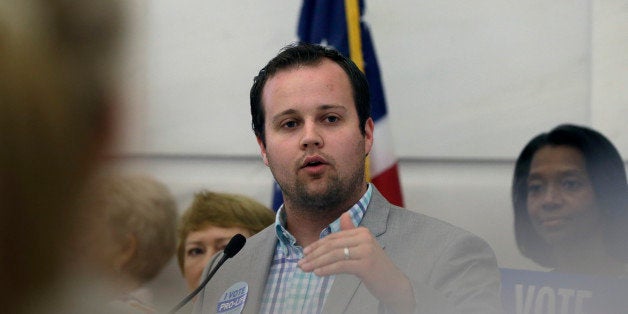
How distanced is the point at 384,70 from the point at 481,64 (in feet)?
1.36

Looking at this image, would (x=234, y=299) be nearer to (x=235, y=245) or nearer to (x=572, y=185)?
(x=235, y=245)

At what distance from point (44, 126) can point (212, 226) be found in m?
3.02

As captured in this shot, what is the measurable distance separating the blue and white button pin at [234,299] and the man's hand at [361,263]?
0.47 metres

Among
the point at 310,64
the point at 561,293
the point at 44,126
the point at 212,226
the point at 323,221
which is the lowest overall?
the point at 561,293

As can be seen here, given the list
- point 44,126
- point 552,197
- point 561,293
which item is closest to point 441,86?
point 552,197

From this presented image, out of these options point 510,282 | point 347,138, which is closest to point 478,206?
point 510,282

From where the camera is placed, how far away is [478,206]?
4.59 meters

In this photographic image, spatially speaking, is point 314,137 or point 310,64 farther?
point 310,64

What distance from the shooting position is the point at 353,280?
8.03ft

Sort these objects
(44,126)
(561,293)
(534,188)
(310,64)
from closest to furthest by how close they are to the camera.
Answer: (44,126) → (310,64) → (561,293) → (534,188)

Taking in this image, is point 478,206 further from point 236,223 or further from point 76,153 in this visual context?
point 76,153

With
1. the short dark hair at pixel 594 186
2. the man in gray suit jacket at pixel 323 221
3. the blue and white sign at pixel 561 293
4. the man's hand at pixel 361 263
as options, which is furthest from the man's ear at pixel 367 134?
the short dark hair at pixel 594 186

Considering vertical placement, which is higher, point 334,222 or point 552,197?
point 334,222

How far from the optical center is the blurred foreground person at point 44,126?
787 millimetres
